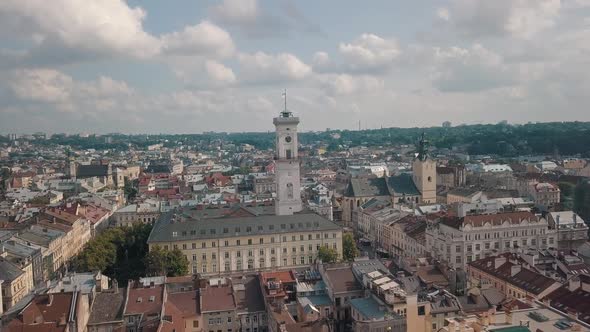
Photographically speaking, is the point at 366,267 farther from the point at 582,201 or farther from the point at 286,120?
the point at 582,201

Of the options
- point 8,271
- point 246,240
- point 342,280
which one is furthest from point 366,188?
point 8,271

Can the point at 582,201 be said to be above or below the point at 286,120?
below

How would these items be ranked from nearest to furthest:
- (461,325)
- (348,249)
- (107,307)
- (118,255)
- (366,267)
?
(461,325) → (107,307) → (366,267) → (348,249) → (118,255)

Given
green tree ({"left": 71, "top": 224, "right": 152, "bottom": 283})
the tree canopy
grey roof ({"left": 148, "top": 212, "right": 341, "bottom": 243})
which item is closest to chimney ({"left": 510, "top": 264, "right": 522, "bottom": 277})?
grey roof ({"left": 148, "top": 212, "right": 341, "bottom": 243})

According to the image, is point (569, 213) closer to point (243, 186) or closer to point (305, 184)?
point (305, 184)

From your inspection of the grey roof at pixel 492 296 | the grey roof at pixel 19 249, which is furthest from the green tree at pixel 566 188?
the grey roof at pixel 19 249

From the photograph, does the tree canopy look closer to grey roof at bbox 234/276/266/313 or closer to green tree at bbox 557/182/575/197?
grey roof at bbox 234/276/266/313
